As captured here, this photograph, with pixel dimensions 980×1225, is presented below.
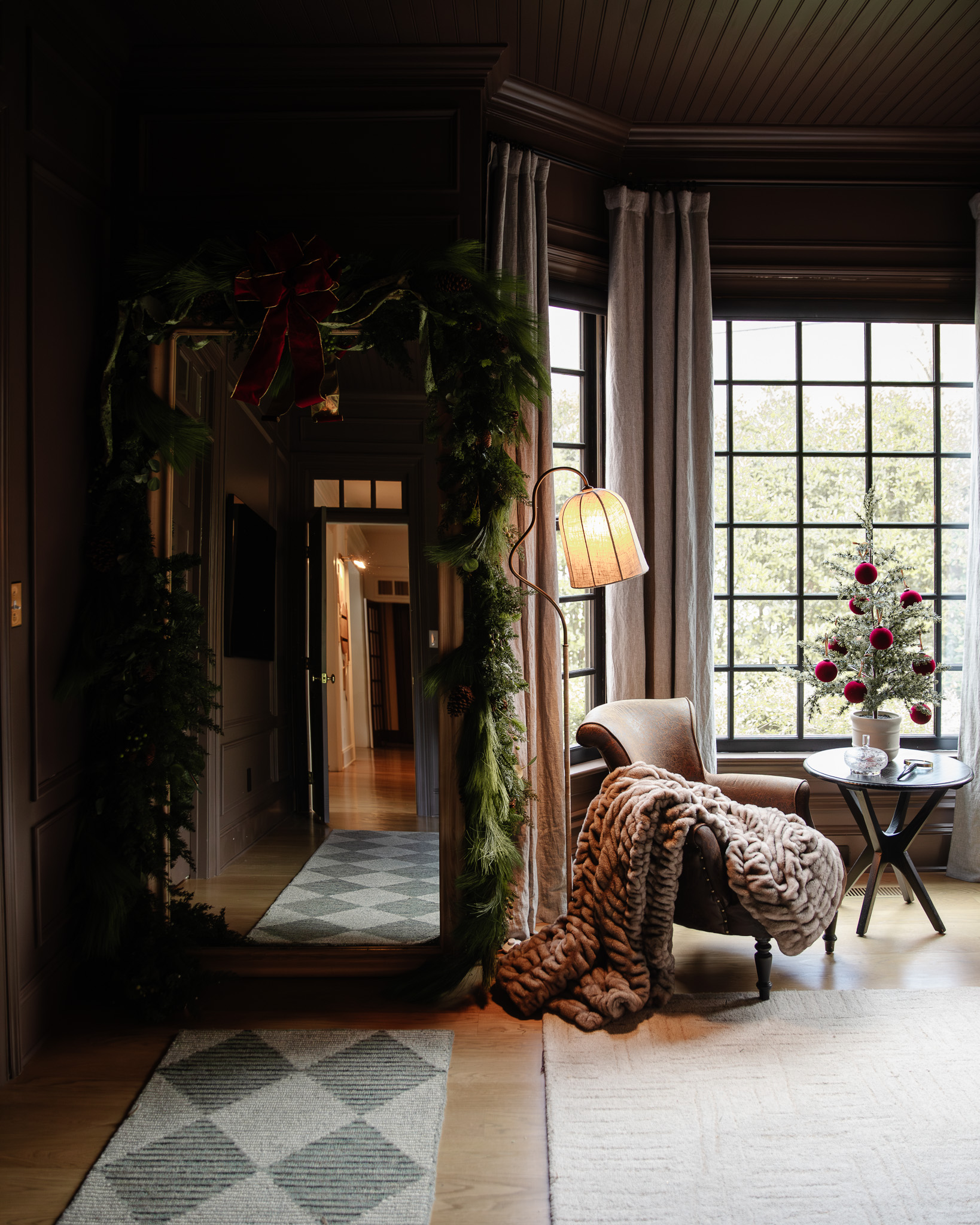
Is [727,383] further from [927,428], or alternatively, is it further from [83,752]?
[83,752]

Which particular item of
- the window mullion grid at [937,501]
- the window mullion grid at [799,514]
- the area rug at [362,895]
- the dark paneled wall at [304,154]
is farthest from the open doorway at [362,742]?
the window mullion grid at [937,501]

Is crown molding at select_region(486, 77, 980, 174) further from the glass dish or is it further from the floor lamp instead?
the glass dish

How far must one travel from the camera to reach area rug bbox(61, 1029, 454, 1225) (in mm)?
1644

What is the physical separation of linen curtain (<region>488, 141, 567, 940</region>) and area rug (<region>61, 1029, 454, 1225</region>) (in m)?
0.88

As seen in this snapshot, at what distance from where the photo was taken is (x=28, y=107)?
217cm

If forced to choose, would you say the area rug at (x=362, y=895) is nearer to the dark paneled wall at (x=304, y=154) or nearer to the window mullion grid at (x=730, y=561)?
the window mullion grid at (x=730, y=561)

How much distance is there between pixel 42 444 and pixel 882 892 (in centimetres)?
345

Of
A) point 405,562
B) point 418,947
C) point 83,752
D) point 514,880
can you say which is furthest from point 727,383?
point 83,752

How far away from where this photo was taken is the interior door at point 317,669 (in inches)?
106

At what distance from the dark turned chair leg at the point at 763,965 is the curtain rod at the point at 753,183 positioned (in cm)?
292

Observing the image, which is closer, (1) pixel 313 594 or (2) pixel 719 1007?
(2) pixel 719 1007

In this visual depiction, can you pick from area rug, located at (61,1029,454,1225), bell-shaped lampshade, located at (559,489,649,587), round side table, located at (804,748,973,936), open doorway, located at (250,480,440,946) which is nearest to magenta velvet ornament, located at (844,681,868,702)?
round side table, located at (804,748,973,936)

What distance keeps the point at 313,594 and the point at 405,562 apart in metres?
0.32

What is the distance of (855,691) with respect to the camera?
3076 millimetres
